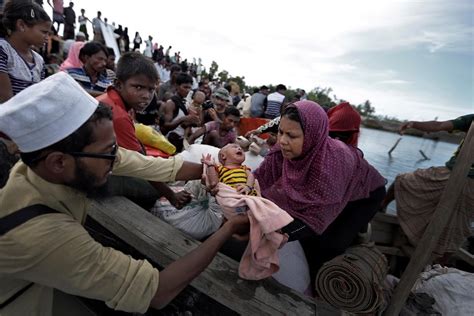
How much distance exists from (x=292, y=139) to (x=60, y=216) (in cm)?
136

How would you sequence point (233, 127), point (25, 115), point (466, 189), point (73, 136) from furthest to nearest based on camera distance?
point (233, 127), point (466, 189), point (73, 136), point (25, 115)

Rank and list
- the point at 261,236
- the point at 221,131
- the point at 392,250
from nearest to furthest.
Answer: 1. the point at 261,236
2. the point at 392,250
3. the point at 221,131

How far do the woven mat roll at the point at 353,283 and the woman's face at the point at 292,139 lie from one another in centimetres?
76

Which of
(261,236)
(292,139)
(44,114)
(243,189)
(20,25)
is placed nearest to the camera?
(44,114)

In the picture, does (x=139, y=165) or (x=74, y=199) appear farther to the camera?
(x=139, y=165)

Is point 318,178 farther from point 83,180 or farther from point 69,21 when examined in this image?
point 69,21

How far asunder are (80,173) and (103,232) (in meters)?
1.11

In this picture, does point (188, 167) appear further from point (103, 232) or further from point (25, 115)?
point (25, 115)

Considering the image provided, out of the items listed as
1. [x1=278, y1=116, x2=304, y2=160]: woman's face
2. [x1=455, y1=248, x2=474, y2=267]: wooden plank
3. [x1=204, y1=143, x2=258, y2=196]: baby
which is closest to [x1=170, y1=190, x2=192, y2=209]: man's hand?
[x1=204, y1=143, x2=258, y2=196]: baby

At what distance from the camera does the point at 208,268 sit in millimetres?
1532

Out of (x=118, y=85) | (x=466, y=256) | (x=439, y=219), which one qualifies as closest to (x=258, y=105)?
(x=466, y=256)

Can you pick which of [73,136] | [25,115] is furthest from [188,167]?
[25,115]

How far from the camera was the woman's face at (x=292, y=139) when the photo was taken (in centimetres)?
177

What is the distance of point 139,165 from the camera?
5.70 feet
